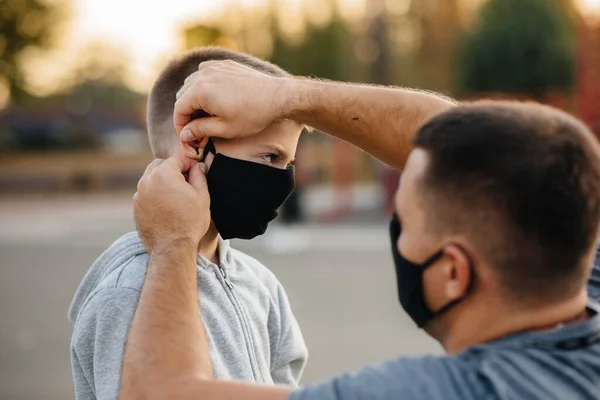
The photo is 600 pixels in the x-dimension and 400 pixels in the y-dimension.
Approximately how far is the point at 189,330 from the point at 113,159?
1285 inches

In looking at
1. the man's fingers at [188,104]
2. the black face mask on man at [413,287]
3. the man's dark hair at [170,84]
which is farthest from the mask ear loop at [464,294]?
the man's dark hair at [170,84]

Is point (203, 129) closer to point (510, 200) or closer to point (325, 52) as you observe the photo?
point (510, 200)

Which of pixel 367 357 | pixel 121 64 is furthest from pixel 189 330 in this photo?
pixel 121 64

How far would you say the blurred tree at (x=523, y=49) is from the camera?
3469 centimetres

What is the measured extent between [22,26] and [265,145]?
1518 inches

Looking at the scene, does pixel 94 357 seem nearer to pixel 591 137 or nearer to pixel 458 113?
pixel 458 113

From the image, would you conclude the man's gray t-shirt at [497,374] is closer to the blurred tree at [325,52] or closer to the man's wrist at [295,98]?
the man's wrist at [295,98]

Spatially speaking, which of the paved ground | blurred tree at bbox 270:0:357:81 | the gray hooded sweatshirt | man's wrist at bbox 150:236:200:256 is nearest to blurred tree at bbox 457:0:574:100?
blurred tree at bbox 270:0:357:81

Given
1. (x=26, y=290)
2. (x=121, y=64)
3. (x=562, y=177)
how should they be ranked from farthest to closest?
(x=121, y=64) < (x=26, y=290) < (x=562, y=177)

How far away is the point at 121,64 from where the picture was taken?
228 feet

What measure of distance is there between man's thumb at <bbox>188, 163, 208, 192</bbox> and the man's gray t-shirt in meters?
0.67

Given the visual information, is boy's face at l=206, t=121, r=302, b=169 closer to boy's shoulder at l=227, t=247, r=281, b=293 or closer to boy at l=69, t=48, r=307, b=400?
boy at l=69, t=48, r=307, b=400

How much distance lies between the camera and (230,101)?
1.93 m

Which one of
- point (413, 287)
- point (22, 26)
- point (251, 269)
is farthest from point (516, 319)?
point (22, 26)
